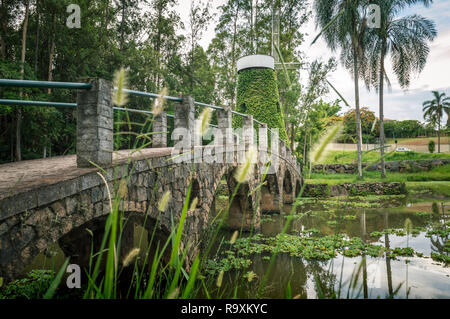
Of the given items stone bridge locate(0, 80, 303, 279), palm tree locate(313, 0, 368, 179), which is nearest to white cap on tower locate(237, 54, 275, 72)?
palm tree locate(313, 0, 368, 179)

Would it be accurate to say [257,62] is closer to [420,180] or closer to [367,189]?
[367,189]

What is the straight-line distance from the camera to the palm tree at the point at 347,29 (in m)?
14.9

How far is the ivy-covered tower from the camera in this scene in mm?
13875

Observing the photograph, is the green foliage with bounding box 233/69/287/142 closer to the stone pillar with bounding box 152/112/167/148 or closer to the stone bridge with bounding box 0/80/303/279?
the stone pillar with bounding box 152/112/167/148

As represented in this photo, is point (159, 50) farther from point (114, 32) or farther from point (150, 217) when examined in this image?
point (150, 217)

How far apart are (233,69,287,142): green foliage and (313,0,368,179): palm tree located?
4.84 m

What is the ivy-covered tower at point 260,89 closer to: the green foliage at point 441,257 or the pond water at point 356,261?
the pond water at point 356,261

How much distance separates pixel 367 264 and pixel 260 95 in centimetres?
1084

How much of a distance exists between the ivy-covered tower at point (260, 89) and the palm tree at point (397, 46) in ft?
24.1

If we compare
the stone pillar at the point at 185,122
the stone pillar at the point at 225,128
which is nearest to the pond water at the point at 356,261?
the stone pillar at the point at 185,122

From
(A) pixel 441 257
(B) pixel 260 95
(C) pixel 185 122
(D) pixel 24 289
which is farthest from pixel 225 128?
(B) pixel 260 95

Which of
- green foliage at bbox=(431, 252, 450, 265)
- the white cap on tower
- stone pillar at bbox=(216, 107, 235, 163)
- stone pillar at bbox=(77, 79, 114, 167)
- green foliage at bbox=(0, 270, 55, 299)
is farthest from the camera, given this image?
the white cap on tower

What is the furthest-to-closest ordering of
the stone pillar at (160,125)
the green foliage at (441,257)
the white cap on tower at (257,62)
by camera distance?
the white cap on tower at (257,62)
the stone pillar at (160,125)
the green foliage at (441,257)
